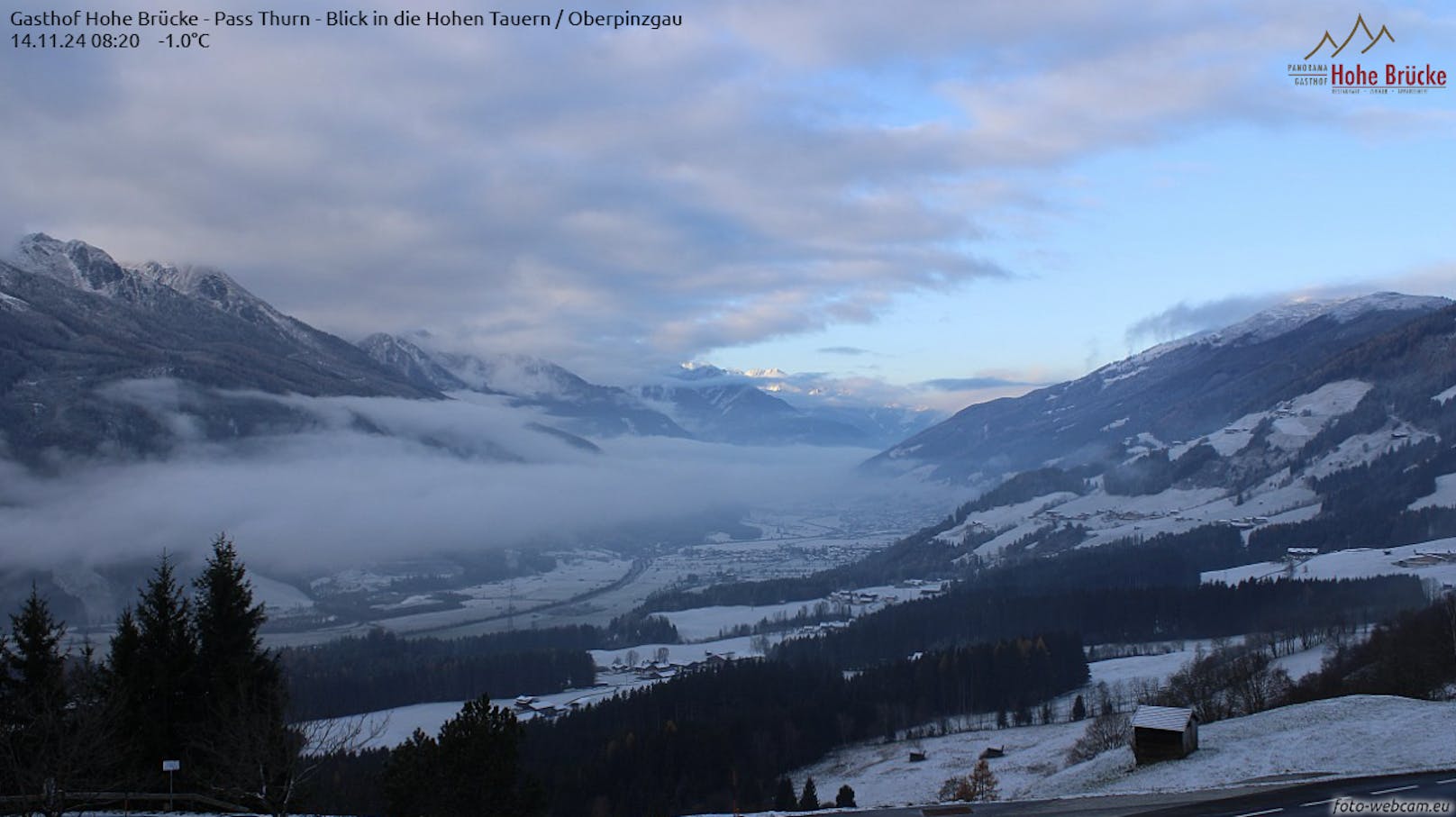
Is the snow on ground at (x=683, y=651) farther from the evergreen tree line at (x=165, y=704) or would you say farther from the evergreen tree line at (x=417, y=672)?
the evergreen tree line at (x=165, y=704)

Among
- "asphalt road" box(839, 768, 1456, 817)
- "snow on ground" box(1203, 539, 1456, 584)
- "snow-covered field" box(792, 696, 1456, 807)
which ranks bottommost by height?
"snow on ground" box(1203, 539, 1456, 584)

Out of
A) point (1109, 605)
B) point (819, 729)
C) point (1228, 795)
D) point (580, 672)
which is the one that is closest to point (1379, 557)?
point (1109, 605)

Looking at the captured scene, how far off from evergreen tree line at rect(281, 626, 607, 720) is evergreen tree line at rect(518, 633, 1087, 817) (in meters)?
27.6

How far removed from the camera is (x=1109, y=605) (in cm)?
15762

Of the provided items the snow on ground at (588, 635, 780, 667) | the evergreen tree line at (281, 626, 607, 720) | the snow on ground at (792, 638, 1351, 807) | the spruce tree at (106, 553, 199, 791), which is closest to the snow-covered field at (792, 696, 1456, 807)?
the snow on ground at (792, 638, 1351, 807)

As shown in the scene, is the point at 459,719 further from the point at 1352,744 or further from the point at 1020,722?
the point at 1020,722

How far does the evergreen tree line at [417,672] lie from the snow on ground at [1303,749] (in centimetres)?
9360

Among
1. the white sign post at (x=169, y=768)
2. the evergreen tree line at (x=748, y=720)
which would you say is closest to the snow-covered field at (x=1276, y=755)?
the evergreen tree line at (x=748, y=720)

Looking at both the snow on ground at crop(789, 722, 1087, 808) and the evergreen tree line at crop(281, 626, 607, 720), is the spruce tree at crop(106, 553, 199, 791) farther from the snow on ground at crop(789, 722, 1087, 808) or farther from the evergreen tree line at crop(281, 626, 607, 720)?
the evergreen tree line at crop(281, 626, 607, 720)

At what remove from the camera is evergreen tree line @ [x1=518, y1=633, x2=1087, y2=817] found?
3290 inches

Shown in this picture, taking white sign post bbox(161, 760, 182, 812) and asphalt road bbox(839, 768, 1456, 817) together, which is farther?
asphalt road bbox(839, 768, 1456, 817)

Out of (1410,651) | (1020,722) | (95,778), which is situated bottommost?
(1020,722)

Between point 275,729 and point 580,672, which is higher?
point 275,729

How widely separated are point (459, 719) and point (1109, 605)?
147476 millimetres
